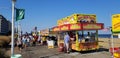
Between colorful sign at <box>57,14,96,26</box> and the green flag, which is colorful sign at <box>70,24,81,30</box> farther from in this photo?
the green flag

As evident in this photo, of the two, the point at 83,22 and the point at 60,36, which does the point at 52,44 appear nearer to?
the point at 60,36

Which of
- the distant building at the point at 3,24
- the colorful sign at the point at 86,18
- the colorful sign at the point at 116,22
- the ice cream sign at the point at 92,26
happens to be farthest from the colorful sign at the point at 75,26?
the distant building at the point at 3,24

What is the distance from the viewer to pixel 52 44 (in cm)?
3155

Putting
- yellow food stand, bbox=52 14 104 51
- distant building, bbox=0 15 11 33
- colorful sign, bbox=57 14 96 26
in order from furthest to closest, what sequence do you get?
distant building, bbox=0 15 11 33 < colorful sign, bbox=57 14 96 26 < yellow food stand, bbox=52 14 104 51

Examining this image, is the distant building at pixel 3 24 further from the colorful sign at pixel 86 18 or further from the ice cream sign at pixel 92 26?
the ice cream sign at pixel 92 26

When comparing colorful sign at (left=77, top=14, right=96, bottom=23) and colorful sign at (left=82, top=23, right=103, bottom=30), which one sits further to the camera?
colorful sign at (left=77, top=14, right=96, bottom=23)

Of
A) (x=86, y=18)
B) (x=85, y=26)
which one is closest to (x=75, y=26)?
(x=85, y=26)

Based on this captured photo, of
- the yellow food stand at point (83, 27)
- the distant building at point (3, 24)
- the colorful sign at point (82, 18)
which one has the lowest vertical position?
the yellow food stand at point (83, 27)

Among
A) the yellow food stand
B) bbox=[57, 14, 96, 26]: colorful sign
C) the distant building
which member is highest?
the distant building

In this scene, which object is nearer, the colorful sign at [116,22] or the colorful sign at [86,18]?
the colorful sign at [116,22]

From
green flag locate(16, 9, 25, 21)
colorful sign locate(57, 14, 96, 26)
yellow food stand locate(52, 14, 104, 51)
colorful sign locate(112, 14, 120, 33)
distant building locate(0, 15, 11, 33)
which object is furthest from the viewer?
distant building locate(0, 15, 11, 33)

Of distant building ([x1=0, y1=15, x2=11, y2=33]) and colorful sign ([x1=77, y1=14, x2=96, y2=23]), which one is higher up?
distant building ([x1=0, y1=15, x2=11, y2=33])

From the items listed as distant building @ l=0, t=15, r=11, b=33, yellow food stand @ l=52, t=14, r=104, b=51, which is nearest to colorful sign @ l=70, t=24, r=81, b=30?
yellow food stand @ l=52, t=14, r=104, b=51

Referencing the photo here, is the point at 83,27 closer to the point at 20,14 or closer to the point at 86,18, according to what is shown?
the point at 86,18
